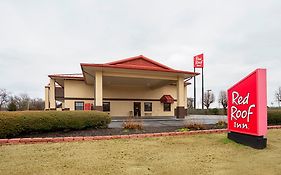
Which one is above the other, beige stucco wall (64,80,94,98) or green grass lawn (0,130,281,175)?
beige stucco wall (64,80,94,98)

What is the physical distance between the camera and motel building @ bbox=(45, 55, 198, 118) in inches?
735

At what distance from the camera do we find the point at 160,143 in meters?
7.12

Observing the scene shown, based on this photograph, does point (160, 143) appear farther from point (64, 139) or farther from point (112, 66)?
point (112, 66)

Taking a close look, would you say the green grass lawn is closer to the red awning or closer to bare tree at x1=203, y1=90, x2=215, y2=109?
the red awning

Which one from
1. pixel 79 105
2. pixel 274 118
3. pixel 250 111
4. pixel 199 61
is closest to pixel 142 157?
pixel 250 111

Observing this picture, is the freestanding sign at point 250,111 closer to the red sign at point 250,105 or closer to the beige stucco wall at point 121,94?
the red sign at point 250,105

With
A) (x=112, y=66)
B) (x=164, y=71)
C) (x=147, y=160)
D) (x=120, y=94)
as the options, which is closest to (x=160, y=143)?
(x=147, y=160)

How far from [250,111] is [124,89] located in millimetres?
20710

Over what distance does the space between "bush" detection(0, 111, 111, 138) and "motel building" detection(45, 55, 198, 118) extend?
7.66 metres

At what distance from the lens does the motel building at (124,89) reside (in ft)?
61.3

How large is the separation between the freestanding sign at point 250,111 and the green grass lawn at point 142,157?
1.15 ft

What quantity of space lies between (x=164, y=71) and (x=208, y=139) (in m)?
12.1

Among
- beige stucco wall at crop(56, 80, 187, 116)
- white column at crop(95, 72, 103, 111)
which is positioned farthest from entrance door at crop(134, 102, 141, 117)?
white column at crop(95, 72, 103, 111)

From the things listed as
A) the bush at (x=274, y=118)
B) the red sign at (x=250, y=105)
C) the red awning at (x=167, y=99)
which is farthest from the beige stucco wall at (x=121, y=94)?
the red sign at (x=250, y=105)
